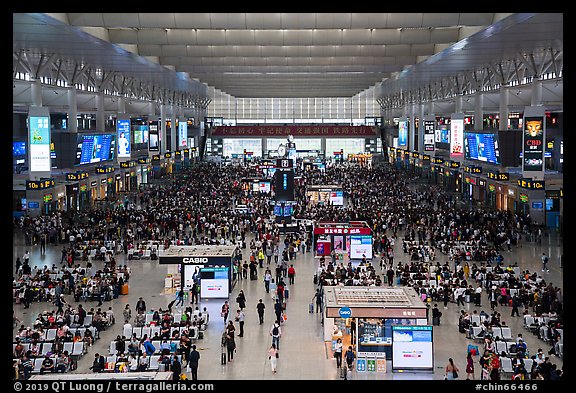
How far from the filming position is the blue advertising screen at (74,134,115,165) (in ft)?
146

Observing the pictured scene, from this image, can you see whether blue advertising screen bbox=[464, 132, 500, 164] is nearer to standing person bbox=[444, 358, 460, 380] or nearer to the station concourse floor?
the station concourse floor

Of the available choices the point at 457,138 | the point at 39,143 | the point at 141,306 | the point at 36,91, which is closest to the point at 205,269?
the point at 141,306

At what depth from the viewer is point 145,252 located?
3266 cm

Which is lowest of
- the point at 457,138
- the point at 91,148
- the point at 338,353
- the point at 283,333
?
the point at 283,333

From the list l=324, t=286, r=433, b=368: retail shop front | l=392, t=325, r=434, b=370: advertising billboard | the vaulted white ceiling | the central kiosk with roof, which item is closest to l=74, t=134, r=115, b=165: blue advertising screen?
the vaulted white ceiling

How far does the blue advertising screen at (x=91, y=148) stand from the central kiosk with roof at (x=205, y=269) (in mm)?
20577

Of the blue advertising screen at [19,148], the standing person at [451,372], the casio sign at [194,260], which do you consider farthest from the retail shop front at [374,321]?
the blue advertising screen at [19,148]

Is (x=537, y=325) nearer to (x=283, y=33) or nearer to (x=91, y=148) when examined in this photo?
(x=283, y=33)

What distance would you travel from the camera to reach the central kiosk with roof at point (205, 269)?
971 inches

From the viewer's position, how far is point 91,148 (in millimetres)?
46344

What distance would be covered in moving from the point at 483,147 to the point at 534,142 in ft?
38.5

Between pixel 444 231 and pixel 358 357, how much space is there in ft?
71.1

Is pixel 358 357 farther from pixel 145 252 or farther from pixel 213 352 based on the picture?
pixel 145 252
